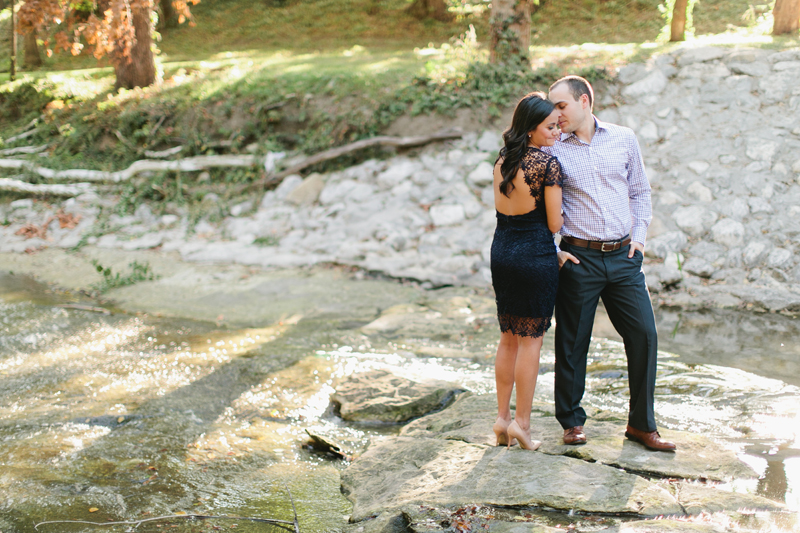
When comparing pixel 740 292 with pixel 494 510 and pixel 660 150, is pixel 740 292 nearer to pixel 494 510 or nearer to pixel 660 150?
pixel 660 150

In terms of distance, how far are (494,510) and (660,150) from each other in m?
7.60

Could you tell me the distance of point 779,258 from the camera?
743 centimetres

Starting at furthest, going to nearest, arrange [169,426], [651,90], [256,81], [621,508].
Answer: [256,81], [651,90], [169,426], [621,508]

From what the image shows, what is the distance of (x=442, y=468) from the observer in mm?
3412

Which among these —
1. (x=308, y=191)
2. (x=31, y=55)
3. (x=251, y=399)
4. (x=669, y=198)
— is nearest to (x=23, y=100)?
(x=31, y=55)

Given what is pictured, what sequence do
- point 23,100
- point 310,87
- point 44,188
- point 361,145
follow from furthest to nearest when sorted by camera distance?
1. point 23,100
2. point 310,87
3. point 44,188
4. point 361,145

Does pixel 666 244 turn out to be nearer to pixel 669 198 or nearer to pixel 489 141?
pixel 669 198

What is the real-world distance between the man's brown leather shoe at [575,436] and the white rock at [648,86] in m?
7.62

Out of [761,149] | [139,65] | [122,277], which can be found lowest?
[122,277]

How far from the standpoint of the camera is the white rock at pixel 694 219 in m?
8.09

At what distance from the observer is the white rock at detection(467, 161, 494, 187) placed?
957 centimetres

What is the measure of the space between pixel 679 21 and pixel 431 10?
32.3ft

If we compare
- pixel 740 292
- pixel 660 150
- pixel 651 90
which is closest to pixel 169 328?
pixel 740 292

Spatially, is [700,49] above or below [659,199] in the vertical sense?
above
